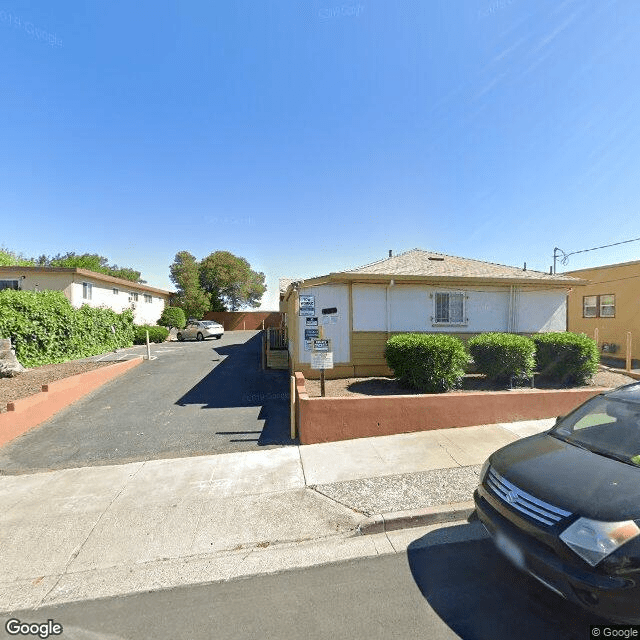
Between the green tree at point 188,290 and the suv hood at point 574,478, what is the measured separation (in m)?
30.3

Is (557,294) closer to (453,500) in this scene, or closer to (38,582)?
(453,500)

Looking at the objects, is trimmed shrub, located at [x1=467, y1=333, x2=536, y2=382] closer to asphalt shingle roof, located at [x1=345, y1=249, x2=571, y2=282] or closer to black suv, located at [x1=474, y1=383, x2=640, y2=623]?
asphalt shingle roof, located at [x1=345, y1=249, x2=571, y2=282]

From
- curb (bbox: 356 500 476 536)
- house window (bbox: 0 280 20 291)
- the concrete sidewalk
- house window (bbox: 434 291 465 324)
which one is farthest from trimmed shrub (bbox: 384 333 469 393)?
house window (bbox: 0 280 20 291)

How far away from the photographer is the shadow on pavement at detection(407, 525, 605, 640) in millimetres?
2244

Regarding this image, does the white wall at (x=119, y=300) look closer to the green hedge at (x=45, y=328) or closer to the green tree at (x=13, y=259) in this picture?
the green hedge at (x=45, y=328)

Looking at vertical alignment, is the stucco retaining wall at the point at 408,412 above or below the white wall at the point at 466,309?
below

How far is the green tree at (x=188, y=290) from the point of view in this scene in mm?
30286

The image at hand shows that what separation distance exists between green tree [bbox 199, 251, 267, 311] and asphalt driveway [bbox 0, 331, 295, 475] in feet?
77.1

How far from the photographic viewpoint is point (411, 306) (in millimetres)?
9617

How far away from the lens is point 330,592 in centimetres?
265

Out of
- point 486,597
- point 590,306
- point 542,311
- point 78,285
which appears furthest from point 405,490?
point 78,285

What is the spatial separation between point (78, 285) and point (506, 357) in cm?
2109

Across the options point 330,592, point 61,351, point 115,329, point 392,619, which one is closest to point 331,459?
point 330,592

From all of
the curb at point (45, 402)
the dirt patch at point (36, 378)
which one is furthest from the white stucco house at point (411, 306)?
the dirt patch at point (36, 378)
